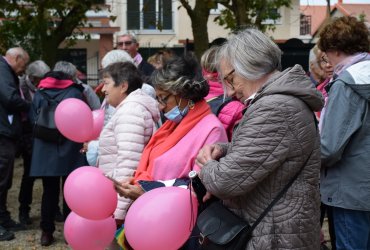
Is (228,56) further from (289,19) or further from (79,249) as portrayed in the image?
(289,19)

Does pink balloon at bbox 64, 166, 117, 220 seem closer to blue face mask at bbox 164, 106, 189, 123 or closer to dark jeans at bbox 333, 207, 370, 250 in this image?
blue face mask at bbox 164, 106, 189, 123

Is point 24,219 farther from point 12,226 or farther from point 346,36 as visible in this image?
point 346,36

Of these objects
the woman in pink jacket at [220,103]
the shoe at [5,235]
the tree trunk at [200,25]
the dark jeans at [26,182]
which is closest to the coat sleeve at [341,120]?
the woman in pink jacket at [220,103]

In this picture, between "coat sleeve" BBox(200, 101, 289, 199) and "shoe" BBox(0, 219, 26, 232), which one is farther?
"shoe" BBox(0, 219, 26, 232)

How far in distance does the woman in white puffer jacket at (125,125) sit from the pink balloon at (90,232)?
0.35 ft

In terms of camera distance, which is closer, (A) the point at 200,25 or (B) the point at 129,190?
(B) the point at 129,190

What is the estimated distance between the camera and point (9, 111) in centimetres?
604

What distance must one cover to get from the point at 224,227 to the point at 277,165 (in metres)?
0.38

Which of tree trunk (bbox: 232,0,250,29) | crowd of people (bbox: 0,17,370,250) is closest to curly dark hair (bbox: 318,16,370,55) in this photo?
crowd of people (bbox: 0,17,370,250)

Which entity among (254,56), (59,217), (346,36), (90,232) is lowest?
(59,217)

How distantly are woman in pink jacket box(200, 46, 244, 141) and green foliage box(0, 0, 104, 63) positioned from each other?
8032 millimetres

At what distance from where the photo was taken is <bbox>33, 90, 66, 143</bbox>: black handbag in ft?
18.9

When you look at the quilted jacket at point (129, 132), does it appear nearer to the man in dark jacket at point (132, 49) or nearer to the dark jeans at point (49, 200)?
the dark jeans at point (49, 200)

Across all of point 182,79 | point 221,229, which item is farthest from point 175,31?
point 221,229
